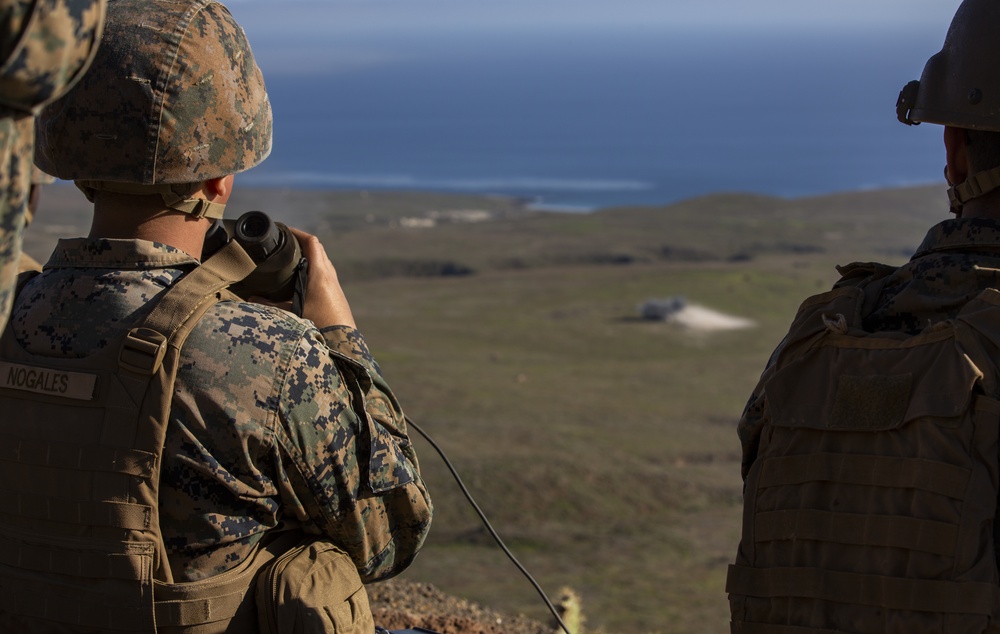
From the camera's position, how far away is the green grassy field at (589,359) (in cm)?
1719

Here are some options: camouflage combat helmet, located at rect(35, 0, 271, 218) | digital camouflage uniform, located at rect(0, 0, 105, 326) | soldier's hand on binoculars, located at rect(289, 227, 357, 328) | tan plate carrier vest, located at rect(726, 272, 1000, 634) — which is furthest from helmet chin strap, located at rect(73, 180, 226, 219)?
tan plate carrier vest, located at rect(726, 272, 1000, 634)

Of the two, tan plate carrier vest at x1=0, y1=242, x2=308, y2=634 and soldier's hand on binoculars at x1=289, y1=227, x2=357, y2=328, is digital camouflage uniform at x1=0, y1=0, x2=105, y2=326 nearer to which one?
tan plate carrier vest at x1=0, y1=242, x2=308, y2=634

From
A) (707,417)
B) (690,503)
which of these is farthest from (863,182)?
(690,503)

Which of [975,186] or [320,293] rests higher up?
[975,186]

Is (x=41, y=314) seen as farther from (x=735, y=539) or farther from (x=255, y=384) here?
(x=735, y=539)

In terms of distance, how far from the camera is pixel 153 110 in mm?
3160

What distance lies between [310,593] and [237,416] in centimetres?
49

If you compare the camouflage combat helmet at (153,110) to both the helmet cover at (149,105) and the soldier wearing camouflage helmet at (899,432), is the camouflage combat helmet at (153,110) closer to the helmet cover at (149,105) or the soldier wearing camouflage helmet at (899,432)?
the helmet cover at (149,105)

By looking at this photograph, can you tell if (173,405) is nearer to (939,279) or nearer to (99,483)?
(99,483)

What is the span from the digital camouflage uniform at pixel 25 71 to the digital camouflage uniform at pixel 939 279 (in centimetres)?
215

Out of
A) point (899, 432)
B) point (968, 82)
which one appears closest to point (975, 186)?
point (968, 82)

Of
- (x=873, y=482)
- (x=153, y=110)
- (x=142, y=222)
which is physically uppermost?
Result: (x=153, y=110)

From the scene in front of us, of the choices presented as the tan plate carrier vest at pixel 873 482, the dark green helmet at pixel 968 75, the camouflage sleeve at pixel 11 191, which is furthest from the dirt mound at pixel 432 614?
the camouflage sleeve at pixel 11 191

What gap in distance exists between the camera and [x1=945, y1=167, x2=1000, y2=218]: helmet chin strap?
3.44 metres
